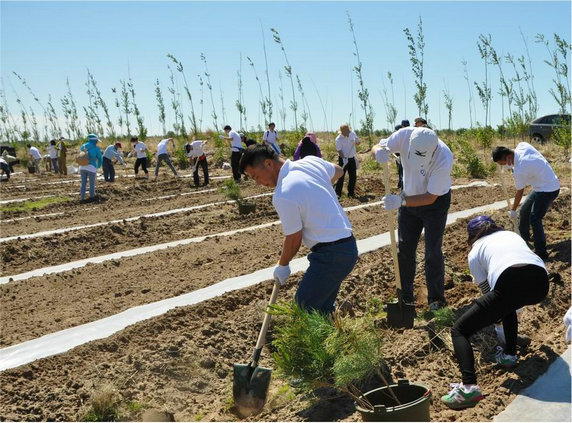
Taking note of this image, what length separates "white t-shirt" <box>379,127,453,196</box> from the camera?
18.0 ft

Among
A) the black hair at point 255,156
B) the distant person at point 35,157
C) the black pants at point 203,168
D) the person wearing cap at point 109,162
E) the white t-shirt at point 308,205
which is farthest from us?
the distant person at point 35,157

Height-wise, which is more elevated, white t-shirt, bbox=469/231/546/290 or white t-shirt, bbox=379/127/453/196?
white t-shirt, bbox=379/127/453/196

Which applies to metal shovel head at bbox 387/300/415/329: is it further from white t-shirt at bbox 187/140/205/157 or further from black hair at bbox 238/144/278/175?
white t-shirt at bbox 187/140/205/157

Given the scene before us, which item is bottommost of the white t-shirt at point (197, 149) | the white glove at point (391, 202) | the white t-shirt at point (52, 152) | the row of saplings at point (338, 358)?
the row of saplings at point (338, 358)

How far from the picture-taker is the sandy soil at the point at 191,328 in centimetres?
464

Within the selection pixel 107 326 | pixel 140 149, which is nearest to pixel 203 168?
pixel 140 149

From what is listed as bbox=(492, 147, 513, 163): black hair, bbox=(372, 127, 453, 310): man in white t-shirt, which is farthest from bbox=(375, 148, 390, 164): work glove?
bbox=(492, 147, 513, 163): black hair

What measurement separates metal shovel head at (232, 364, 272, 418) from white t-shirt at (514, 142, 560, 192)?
4421mm

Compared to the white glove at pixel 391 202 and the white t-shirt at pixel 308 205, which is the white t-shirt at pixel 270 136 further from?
the white t-shirt at pixel 308 205

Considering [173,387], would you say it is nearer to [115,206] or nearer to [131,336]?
[131,336]

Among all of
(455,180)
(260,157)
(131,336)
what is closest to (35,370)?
(131,336)

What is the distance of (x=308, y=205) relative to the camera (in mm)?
4375

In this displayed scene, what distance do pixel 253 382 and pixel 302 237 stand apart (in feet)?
3.37

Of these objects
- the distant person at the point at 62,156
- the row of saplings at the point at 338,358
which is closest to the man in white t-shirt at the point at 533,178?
the row of saplings at the point at 338,358
